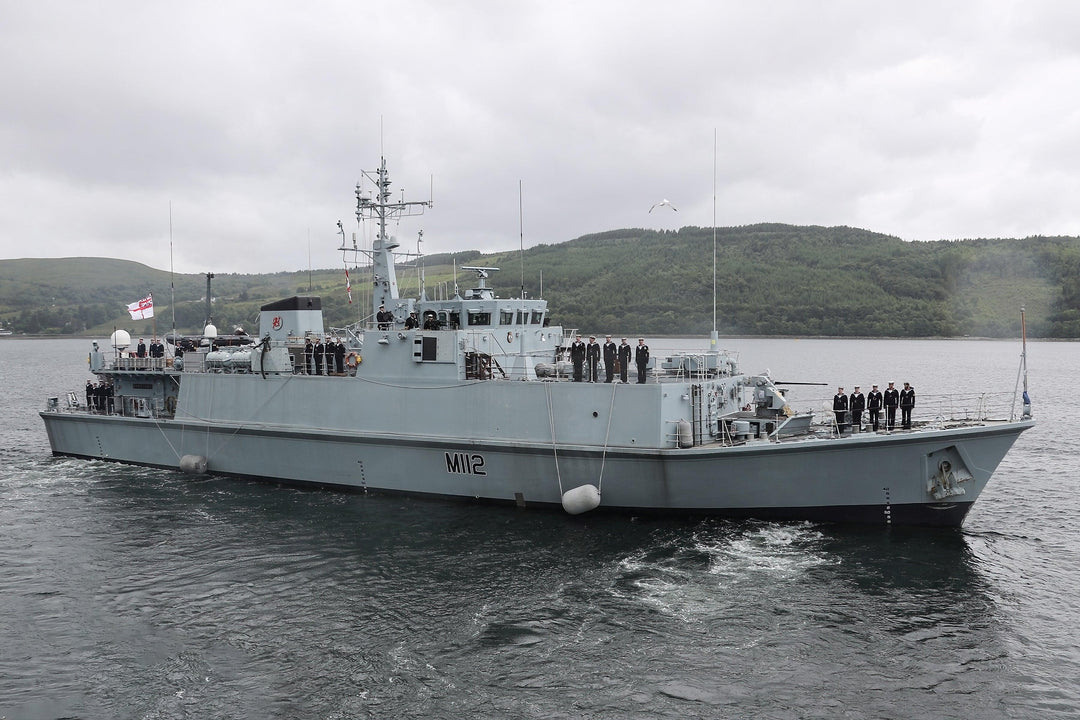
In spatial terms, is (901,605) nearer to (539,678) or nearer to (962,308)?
(539,678)

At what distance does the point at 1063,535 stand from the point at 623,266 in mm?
76826

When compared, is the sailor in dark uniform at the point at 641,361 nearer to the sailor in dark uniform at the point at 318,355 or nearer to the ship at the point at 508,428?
the ship at the point at 508,428

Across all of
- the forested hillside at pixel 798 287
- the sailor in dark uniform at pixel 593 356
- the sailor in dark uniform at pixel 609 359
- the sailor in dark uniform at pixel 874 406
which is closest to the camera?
the sailor in dark uniform at pixel 874 406

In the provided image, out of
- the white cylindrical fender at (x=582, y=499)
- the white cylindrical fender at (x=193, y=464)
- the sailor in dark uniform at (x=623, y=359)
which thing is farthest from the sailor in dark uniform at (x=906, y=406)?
the white cylindrical fender at (x=193, y=464)

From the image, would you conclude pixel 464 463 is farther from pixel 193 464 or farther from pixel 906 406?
pixel 906 406

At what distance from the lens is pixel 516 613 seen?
1152 cm

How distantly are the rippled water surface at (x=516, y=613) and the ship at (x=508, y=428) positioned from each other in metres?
0.69

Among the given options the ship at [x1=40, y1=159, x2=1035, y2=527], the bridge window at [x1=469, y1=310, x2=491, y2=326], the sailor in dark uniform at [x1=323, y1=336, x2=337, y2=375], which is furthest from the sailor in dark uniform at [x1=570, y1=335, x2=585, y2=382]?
the sailor in dark uniform at [x1=323, y1=336, x2=337, y2=375]

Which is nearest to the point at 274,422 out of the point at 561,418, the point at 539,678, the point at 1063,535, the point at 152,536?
the point at 152,536

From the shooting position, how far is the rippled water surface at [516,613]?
367 inches

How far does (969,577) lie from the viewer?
1291 cm

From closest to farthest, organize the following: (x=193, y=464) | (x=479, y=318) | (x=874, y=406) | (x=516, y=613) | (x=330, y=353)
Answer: (x=516, y=613) < (x=874, y=406) < (x=479, y=318) < (x=330, y=353) < (x=193, y=464)

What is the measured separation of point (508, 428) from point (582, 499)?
93.2 inches

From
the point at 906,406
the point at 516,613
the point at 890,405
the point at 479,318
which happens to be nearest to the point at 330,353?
the point at 479,318
